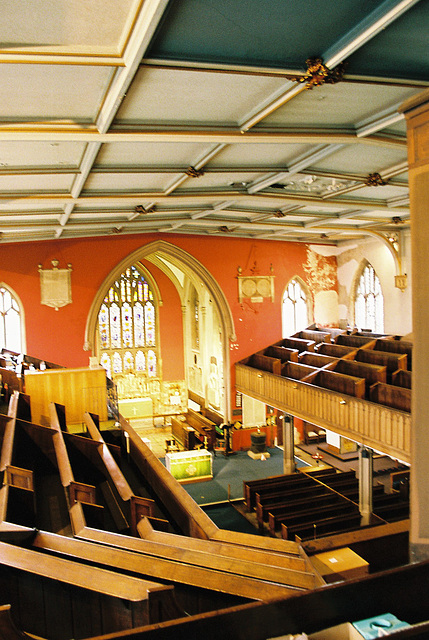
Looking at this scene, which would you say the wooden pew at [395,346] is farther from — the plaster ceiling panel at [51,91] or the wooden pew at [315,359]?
the plaster ceiling panel at [51,91]

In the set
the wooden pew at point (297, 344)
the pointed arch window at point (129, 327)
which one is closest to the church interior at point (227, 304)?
the wooden pew at point (297, 344)

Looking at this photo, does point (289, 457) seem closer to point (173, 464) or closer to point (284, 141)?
point (173, 464)

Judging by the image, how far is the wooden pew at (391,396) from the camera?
849 cm

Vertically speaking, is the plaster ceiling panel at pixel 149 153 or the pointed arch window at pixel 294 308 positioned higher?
the plaster ceiling panel at pixel 149 153

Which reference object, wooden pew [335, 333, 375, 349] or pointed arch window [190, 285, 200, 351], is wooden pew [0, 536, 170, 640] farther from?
A: pointed arch window [190, 285, 200, 351]

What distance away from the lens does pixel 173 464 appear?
12039 mm

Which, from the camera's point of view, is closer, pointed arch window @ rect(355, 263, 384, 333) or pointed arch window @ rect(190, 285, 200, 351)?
pointed arch window @ rect(355, 263, 384, 333)

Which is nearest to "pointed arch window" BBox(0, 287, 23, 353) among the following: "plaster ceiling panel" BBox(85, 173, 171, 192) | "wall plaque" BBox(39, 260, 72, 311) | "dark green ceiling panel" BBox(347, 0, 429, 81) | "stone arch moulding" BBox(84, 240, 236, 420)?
"wall plaque" BBox(39, 260, 72, 311)

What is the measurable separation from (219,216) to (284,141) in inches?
253

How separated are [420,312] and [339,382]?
7.66 metres

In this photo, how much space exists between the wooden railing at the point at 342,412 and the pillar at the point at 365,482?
1.09 feet

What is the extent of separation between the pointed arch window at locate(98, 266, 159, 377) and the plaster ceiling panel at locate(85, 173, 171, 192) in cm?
1047

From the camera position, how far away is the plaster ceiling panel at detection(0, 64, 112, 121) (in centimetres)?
339

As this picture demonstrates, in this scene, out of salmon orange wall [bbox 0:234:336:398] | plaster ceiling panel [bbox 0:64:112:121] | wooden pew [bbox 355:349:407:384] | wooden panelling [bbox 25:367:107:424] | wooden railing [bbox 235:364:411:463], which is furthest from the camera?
salmon orange wall [bbox 0:234:336:398]
